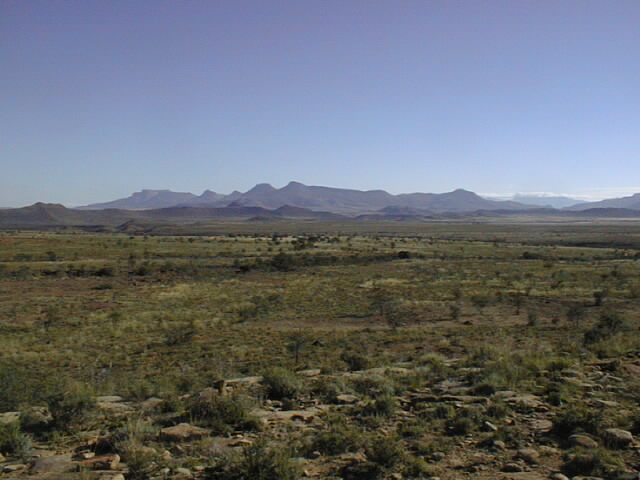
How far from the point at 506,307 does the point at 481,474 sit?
2127 centimetres

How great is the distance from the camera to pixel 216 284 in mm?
35906

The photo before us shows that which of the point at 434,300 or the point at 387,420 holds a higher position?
the point at 387,420

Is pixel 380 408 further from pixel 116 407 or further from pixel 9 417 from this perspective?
pixel 9 417

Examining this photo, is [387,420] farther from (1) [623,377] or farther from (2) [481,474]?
(1) [623,377]

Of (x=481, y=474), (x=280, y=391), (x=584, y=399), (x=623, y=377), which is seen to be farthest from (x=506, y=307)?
(x=481, y=474)

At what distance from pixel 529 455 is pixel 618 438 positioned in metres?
1.41

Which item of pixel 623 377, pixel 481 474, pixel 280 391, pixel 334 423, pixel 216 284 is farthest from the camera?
pixel 216 284

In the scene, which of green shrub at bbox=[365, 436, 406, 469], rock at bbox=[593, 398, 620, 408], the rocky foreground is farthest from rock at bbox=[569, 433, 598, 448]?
green shrub at bbox=[365, 436, 406, 469]

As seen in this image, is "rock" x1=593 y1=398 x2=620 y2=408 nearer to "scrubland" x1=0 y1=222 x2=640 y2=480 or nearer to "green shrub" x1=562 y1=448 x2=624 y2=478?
"scrubland" x1=0 y1=222 x2=640 y2=480

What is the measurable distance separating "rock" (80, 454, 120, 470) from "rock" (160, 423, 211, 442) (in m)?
0.89

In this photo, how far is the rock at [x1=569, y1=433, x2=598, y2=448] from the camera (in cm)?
652

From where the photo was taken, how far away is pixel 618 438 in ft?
21.6

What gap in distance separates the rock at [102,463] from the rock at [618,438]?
6.81 metres

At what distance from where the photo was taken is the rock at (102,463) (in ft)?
19.4
